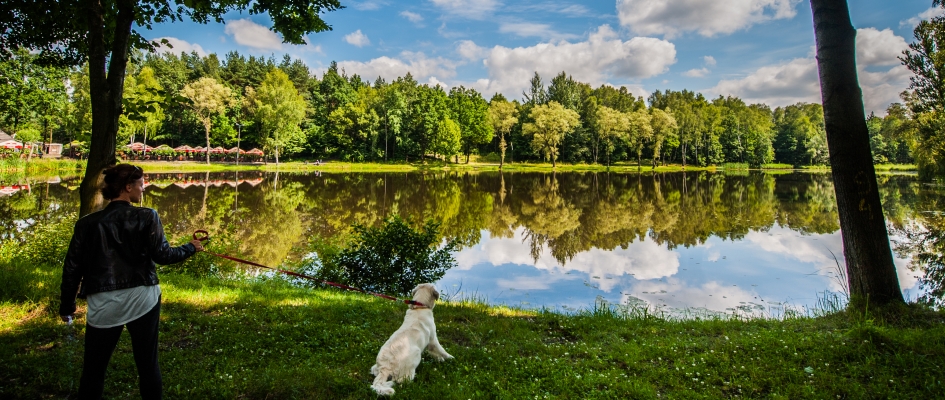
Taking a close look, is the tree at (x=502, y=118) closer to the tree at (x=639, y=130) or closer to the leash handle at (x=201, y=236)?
the tree at (x=639, y=130)

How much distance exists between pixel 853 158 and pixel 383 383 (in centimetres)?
644

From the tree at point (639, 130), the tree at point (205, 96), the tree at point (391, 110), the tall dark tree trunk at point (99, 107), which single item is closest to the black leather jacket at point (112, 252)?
the tall dark tree trunk at point (99, 107)

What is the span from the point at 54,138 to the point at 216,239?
9438 centimetres

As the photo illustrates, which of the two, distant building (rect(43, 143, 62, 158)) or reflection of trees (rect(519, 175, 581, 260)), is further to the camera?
distant building (rect(43, 143, 62, 158))

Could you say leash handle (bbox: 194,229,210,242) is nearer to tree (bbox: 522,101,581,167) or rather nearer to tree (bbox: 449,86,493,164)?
tree (bbox: 522,101,581,167)

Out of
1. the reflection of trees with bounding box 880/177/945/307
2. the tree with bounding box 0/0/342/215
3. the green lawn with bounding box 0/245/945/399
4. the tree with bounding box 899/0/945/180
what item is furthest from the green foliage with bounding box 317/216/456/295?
the tree with bounding box 899/0/945/180

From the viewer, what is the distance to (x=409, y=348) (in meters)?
4.49

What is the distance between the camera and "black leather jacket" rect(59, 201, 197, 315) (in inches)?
131

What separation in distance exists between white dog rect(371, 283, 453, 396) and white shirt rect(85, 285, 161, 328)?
2.01 meters

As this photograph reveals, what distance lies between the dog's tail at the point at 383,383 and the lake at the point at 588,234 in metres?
6.04

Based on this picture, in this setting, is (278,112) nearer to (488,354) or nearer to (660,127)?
(660,127)

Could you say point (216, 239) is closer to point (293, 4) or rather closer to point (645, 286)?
point (293, 4)

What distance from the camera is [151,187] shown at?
1294 inches

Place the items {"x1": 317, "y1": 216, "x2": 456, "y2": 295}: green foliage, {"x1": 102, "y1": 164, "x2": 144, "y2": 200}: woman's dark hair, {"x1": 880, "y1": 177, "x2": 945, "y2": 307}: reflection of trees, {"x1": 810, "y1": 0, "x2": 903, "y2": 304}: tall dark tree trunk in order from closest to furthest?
{"x1": 102, "y1": 164, "x2": 144, "y2": 200}: woman's dark hair < {"x1": 810, "y1": 0, "x2": 903, "y2": 304}: tall dark tree trunk < {"x1": 317, "y1": 216, "x2": 456, "y2": 295}: green foliage < {"x1": 880, "y1": 177, "x2": 945, "y2": 307}: reflection of trees
